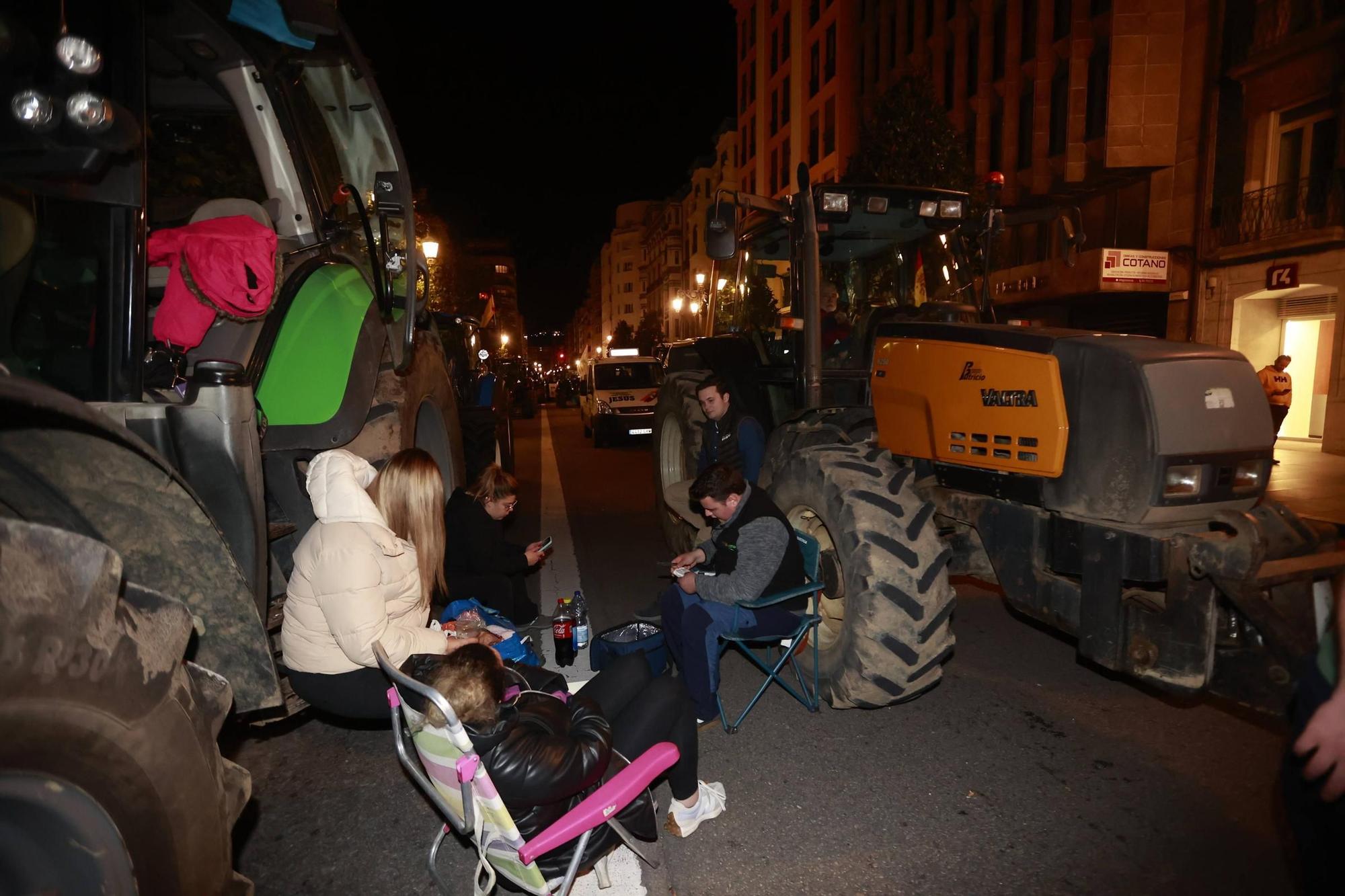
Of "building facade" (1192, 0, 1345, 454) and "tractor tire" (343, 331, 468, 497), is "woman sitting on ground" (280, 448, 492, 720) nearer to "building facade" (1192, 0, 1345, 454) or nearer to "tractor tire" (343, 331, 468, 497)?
"tractor tire" (343, 331, 468, 497)

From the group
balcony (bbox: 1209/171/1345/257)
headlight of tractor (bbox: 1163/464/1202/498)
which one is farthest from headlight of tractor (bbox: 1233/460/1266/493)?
balcony (bbox: 1209/171/1345/257)

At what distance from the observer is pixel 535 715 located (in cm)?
246

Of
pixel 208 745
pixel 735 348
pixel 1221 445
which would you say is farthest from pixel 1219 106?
pixel 208 745

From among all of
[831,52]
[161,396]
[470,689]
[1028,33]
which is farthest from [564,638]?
[831,52]

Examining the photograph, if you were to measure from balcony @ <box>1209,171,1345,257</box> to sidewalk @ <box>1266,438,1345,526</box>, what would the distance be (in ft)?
13.3

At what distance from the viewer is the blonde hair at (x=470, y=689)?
2252 mm

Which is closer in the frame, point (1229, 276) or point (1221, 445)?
point (1221, 445)

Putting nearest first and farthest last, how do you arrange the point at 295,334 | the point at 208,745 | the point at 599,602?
the point at 208,745
the point at 295,334
the point at 599,602

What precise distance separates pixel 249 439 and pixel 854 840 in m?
2.68

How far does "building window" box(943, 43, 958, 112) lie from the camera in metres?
25.2

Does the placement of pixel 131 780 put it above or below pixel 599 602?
above

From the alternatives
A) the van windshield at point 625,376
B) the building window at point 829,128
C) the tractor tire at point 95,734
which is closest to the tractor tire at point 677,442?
the tractor tire at point 95,734

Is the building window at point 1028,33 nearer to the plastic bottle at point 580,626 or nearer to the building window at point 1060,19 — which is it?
the building window at point 1060,19

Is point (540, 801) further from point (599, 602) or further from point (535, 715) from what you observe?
point (599, 602)
